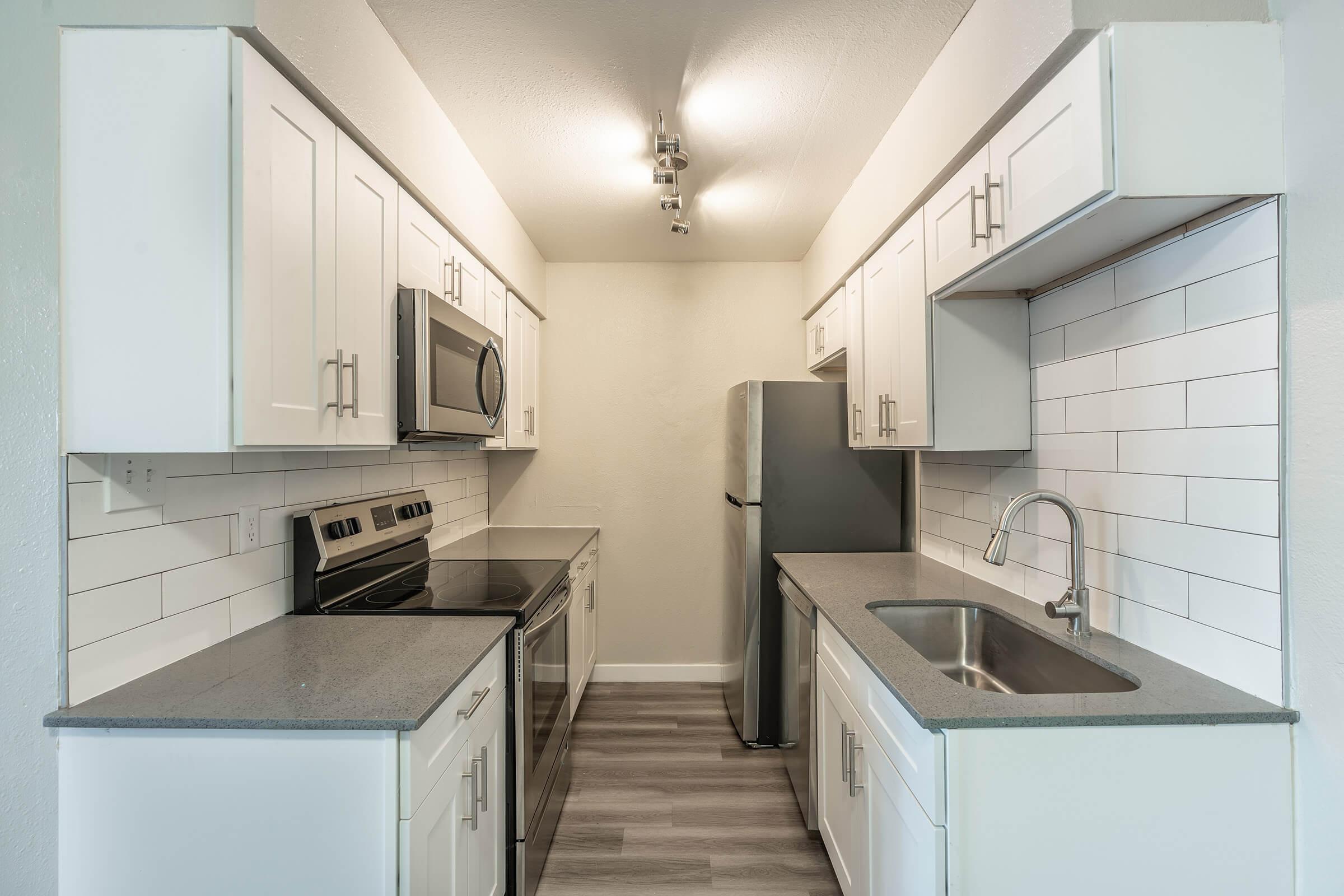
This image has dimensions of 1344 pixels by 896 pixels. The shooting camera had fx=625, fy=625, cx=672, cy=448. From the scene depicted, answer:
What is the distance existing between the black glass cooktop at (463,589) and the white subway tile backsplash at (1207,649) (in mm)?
1540

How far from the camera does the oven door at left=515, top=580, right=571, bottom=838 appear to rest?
178 centimetres

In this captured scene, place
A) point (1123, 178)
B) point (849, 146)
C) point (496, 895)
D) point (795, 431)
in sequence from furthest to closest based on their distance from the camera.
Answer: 1. point (795, 431)
2. point (849, 146)
3. point (496, 895)
4. point (1123, 178)

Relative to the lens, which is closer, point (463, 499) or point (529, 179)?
point (529, 179)

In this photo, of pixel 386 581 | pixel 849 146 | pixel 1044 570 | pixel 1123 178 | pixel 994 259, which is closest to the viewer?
pixel 1123 178

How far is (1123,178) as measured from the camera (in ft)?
3.64

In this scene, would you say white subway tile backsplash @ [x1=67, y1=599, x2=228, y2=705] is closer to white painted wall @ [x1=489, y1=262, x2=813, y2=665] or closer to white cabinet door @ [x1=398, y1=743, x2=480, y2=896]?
white cabinet door @ [x1=398, y1=743, x2=480, y2=896]

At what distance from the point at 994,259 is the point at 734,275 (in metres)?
2.27

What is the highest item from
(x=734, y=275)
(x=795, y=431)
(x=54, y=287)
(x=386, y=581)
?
(x=734, y=275)

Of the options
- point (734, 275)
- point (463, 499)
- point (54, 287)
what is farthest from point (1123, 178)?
point (463, 499)

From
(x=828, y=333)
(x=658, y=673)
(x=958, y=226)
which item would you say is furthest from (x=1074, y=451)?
(x=658, y=673)

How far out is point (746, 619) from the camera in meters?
2.82

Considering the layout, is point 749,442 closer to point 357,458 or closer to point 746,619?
point 746,619

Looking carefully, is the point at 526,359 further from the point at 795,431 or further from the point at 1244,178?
the point at 1244,178

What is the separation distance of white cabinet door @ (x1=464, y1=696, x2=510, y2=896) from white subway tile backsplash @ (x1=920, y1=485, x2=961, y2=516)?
174 cm
